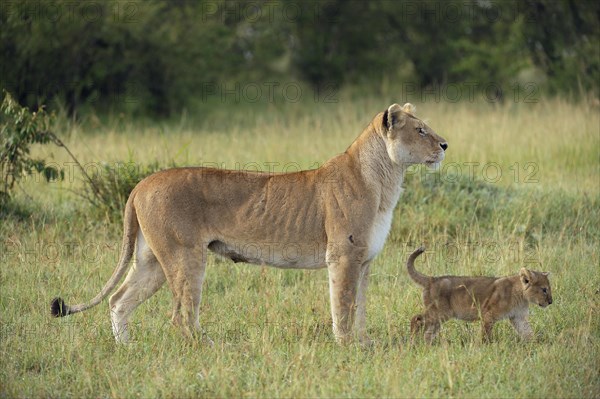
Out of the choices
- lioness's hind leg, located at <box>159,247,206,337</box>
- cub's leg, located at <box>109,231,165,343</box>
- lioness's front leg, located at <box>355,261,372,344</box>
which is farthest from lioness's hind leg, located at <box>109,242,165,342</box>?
lioness's front leg, located at <box>355,261,372,344</box>

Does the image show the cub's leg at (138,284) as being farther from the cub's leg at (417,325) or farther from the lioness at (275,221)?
the cub's leg at (417,325)

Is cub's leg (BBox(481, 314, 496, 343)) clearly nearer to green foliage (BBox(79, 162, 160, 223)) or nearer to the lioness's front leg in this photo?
the lioness's front leg

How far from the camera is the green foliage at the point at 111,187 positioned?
31.1ft

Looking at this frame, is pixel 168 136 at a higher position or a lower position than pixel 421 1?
lower

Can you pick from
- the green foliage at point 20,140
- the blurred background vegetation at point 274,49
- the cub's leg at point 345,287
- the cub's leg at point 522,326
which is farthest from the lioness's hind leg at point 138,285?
the blurred background vegetation at point 274,49

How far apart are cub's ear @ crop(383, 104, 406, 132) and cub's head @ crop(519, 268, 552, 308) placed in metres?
1.33

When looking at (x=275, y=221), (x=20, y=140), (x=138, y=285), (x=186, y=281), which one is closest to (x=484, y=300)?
(x=275, y=221)

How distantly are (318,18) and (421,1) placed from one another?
256cm

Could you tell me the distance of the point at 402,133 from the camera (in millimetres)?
6566

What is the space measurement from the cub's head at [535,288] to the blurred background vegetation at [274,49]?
30.9 feet

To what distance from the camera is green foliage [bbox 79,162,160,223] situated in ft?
31.1

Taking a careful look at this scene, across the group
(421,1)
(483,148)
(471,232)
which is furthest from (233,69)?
(471,232)

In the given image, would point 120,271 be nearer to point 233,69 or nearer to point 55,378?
point 55,378

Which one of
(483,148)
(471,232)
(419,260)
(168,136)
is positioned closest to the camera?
(419,260)
